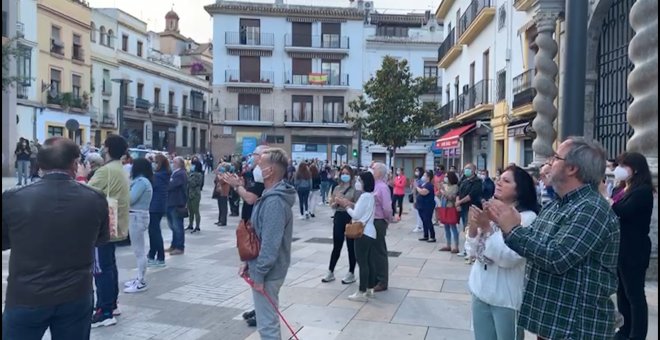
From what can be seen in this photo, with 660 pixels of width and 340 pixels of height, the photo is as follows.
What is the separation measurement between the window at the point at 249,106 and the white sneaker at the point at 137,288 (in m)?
35.9

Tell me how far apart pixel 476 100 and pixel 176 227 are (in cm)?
1550

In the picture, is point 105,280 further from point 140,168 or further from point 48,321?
point 48,321

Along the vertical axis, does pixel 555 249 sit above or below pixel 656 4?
below

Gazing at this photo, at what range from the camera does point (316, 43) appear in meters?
43.0

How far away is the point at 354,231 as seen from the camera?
6.79 m

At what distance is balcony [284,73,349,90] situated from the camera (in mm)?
42406

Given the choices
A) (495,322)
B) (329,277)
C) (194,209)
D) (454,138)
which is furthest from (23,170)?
(495,322)

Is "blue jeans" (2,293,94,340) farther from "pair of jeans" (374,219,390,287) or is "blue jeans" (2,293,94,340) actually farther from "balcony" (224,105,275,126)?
"balcony" (224,105,275,126)

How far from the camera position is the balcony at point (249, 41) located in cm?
4203

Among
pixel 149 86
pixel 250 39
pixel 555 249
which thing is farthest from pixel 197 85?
pixel 555 249

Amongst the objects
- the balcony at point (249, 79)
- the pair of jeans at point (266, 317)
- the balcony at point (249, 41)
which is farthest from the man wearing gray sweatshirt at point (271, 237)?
the balcony at point (249, 41)

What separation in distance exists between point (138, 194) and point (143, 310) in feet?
4.68

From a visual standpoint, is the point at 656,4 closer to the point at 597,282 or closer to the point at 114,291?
the point at 597,282

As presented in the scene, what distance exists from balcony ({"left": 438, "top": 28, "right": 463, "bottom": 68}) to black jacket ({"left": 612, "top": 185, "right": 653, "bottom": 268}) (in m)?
21.2
